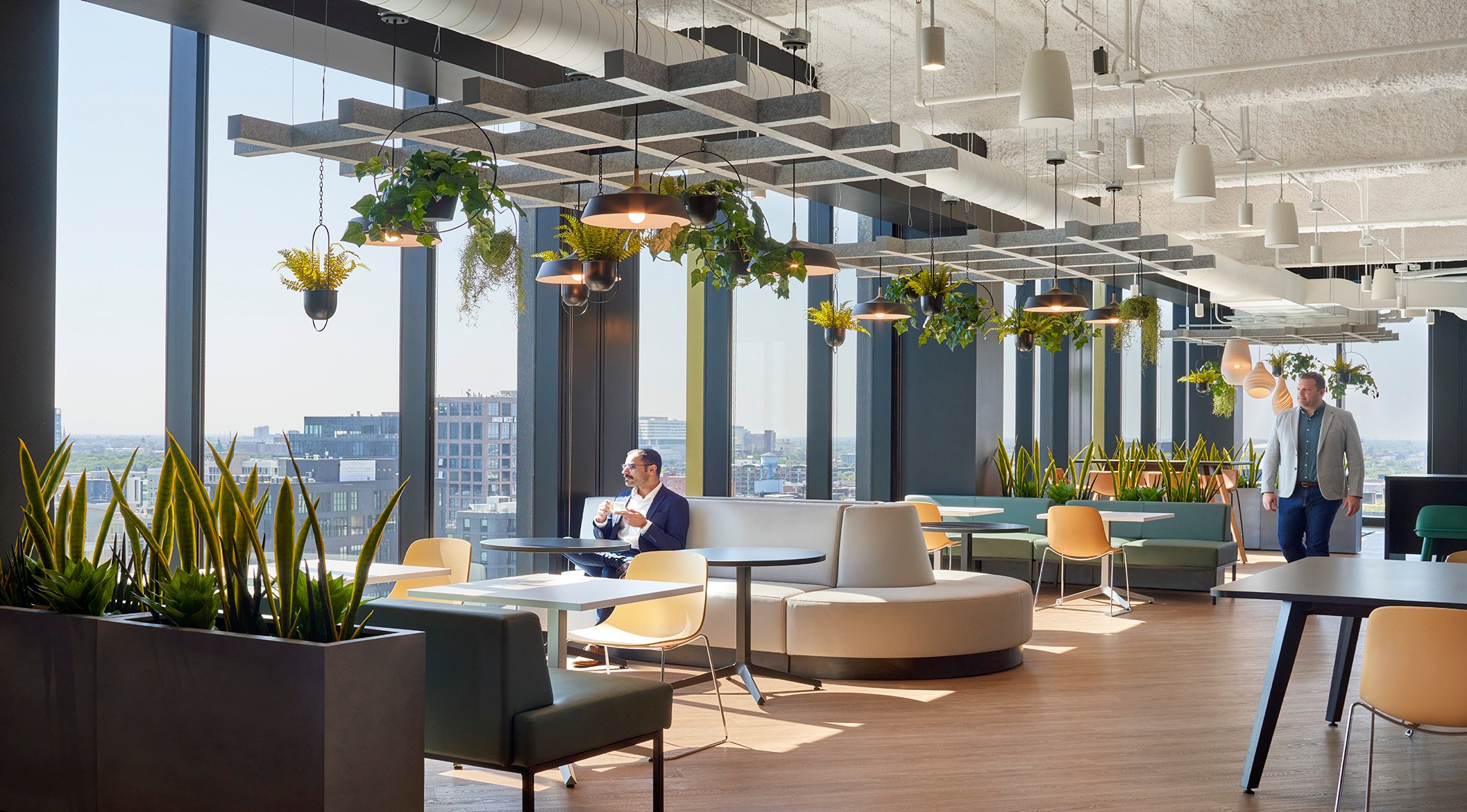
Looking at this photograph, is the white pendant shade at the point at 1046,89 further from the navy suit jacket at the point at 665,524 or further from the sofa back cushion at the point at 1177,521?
the sofa back cushion at the point at 1177,521

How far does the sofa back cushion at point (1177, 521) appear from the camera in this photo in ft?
31.8

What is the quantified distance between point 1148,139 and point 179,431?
677cm

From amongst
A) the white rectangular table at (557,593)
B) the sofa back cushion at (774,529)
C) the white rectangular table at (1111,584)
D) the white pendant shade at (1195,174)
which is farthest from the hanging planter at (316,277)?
the white rectangular table at (1111,584)

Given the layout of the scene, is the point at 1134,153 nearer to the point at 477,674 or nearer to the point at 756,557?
the point at 756,557

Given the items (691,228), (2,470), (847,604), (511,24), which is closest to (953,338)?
(847,604)

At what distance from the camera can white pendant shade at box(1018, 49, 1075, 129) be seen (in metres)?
5.14

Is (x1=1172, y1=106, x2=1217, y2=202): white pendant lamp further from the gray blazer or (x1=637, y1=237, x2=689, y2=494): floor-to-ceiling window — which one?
(x1=637, y1=237, x2=689, y2=494): floor-to-ceiling window

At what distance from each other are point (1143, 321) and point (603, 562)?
215 inches

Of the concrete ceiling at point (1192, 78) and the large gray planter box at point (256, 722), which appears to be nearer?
the large gray planter box at point (256, 722)

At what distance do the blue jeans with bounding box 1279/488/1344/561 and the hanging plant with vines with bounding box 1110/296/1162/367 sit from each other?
2398 mm

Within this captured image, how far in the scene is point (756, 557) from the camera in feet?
17.5

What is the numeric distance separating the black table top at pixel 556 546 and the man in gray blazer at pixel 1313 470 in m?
4.02

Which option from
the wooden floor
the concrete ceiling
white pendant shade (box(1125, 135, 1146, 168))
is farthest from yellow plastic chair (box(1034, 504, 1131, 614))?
the concrete ceiling

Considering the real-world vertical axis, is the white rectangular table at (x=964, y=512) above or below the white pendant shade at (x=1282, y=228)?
below
